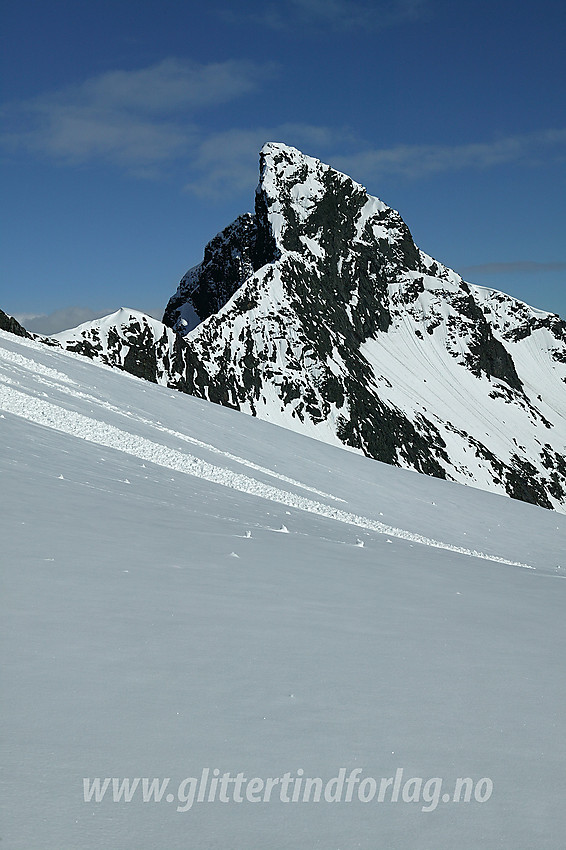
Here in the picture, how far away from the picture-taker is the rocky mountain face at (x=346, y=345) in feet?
410

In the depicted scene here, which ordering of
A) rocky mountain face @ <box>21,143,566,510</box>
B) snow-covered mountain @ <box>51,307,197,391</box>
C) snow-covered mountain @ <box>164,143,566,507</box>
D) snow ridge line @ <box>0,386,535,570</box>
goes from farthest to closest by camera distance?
snow-covered mountain @ <box>164,143,566,507</box> → rocky mountain face @ <box>21,143,566,510</box> → snow-covered mountain @ <box>51,307,197,391</box> → snow ridge line @ <box>0,386,535,570</box>

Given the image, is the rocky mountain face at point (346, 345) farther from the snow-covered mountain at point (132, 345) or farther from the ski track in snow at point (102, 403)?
the ski track in snow at point (102, 403)

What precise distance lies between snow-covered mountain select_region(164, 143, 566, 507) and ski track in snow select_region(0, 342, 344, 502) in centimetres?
7688

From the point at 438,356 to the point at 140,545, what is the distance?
176m

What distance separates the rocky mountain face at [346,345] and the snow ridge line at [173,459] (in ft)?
242

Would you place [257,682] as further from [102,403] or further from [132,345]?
[132,345]

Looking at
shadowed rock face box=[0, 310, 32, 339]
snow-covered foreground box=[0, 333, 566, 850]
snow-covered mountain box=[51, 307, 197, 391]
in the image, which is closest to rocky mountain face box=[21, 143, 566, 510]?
snow-covered mountain box=[51, 307, 197, 391]

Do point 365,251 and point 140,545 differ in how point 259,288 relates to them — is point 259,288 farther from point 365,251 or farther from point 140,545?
point 140,545

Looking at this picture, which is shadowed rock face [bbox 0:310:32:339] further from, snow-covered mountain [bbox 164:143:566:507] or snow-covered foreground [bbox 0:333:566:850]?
snow-covered foreground [bbox 0:333:566:850]

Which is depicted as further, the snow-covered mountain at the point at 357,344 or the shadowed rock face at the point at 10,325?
the snow-covered mountain at the point at 357,344

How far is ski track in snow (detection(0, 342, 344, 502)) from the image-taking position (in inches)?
840

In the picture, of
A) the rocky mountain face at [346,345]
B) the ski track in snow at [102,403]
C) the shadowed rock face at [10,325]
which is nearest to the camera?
the ski track in snow at [102,403]

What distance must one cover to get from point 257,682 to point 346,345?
154 meters

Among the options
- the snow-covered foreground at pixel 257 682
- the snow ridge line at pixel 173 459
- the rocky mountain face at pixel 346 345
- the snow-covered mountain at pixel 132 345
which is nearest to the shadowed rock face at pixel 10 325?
the snow-covered mountain at pixel 132 345
